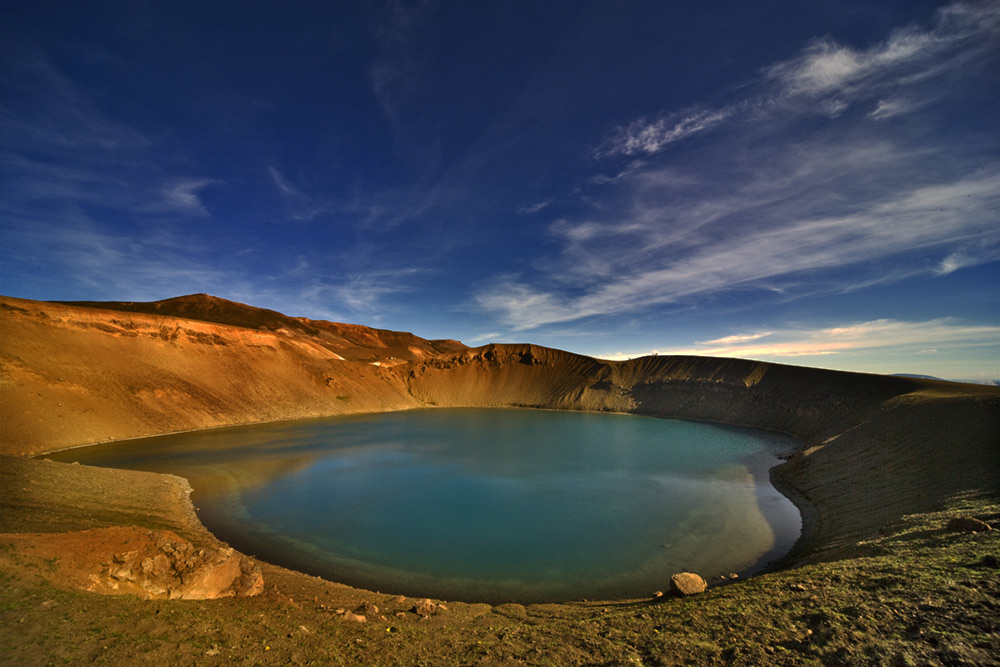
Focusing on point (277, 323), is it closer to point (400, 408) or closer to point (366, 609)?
point (400, 408)

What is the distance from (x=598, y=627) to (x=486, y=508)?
9.11 meters

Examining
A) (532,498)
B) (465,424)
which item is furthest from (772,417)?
(532,498)

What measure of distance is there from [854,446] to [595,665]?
72.2 ft

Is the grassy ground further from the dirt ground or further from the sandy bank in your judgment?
the sandy bank

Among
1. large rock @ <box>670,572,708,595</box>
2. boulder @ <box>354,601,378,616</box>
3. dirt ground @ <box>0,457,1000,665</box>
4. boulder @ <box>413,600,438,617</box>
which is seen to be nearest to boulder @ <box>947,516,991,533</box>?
dirt ground @ <box>0,457,1000,665</box>

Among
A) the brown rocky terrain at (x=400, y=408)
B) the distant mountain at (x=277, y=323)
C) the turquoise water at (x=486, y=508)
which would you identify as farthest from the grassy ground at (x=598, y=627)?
the distant mountain at (x=277, y=323)

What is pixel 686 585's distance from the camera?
7684 millimetres

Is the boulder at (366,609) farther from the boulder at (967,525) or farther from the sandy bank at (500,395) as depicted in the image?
the boulder at (967,525)

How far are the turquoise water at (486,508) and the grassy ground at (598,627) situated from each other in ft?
9.26

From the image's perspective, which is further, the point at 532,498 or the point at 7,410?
the point at 7,410

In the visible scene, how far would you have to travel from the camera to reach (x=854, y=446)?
1892 centimetres

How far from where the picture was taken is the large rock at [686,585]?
7637 mm

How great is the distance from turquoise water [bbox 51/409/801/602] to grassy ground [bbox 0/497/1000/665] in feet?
9.26

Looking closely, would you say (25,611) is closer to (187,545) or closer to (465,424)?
(187,545)
